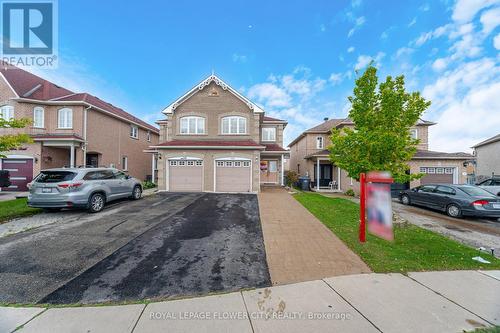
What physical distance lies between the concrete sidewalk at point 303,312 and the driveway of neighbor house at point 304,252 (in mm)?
454

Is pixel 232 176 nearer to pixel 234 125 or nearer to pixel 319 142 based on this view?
pixel 234 125

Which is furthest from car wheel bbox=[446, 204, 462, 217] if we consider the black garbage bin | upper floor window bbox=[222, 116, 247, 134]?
upper floor window bbox=[222, 116, 247, 134]

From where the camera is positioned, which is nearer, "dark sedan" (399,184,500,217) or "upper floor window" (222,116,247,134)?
"dark sedan" (399,184,500,217)

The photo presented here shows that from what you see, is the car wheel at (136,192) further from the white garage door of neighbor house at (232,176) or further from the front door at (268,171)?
the front door at (268,171)

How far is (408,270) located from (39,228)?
10242 mm

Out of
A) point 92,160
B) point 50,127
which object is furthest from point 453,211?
point 50,127

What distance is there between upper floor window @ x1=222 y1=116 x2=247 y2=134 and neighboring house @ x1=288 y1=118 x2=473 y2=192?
22.1ft

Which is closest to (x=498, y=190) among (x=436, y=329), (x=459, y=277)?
(x=459, y=277)

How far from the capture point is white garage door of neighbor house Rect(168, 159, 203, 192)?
15.3m

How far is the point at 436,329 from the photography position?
8.57 feet

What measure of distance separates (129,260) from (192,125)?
45.3ft

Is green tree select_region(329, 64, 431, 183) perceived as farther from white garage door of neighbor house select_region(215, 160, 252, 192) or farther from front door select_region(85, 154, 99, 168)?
front door select_region(85, 154, 99, 168)

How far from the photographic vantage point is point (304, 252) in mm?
4949

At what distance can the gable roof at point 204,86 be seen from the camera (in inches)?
660
